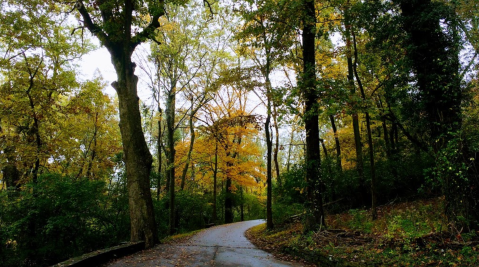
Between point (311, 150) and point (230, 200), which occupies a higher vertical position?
point (311, 150)

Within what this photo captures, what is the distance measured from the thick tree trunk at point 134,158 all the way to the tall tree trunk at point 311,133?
5107mm

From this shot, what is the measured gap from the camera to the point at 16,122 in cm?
1308

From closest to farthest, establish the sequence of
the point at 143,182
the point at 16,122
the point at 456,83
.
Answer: the point at 456,83, the point at 143,182, the point at 16,122

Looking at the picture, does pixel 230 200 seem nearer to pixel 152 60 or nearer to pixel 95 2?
pixel 152 60

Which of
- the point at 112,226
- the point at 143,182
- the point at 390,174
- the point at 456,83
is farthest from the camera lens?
the point at 390,174

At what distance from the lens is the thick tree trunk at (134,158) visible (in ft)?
26.7

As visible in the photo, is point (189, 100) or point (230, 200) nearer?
point (189, 100)

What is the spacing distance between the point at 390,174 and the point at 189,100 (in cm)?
1389

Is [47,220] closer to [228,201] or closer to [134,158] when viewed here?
[134,158]

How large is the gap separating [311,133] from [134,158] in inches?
230

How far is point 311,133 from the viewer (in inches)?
349

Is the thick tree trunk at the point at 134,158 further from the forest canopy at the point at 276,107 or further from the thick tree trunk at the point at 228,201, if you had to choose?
the thick tree trunk at the point at 228,201

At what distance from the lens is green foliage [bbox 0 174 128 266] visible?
27.4 ft

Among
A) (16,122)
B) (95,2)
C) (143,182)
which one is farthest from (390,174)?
(16,122)
